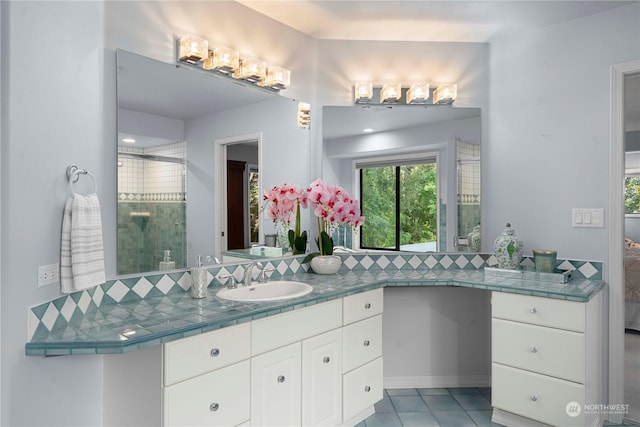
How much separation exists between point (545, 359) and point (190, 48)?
252 cm

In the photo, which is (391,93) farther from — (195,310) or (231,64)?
(195,310)

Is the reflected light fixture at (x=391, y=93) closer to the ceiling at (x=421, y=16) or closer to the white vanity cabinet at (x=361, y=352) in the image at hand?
the ceiling at (x=421, y=16)

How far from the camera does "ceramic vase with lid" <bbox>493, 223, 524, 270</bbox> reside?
269cm

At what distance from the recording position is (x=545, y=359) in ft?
7.48

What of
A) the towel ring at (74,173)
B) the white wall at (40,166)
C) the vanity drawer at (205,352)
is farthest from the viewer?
the towel ring at (74,173)

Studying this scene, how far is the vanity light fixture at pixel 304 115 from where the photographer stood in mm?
2873

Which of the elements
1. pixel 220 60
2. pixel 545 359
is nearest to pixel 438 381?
pixel 545 359

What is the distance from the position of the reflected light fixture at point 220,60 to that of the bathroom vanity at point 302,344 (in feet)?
3.70

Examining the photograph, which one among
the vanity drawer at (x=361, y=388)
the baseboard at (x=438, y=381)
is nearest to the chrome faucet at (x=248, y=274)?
the vanity drawer at (x=361, y=388)

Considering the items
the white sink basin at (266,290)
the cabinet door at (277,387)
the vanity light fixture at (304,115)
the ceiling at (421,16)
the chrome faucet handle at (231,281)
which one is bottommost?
the cabinet door at (277,387)

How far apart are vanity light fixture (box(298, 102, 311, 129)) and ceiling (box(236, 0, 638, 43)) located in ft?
1.64

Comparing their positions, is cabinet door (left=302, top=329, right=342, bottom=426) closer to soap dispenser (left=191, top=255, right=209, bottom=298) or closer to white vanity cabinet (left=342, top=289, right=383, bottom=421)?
white vanity cabinet (left=342, top=289, right=383, bottom=421)

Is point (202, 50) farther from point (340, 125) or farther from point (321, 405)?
point (321, 405)

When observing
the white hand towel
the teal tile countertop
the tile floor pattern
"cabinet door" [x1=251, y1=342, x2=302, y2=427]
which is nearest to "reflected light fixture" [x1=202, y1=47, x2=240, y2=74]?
the white hand towel
